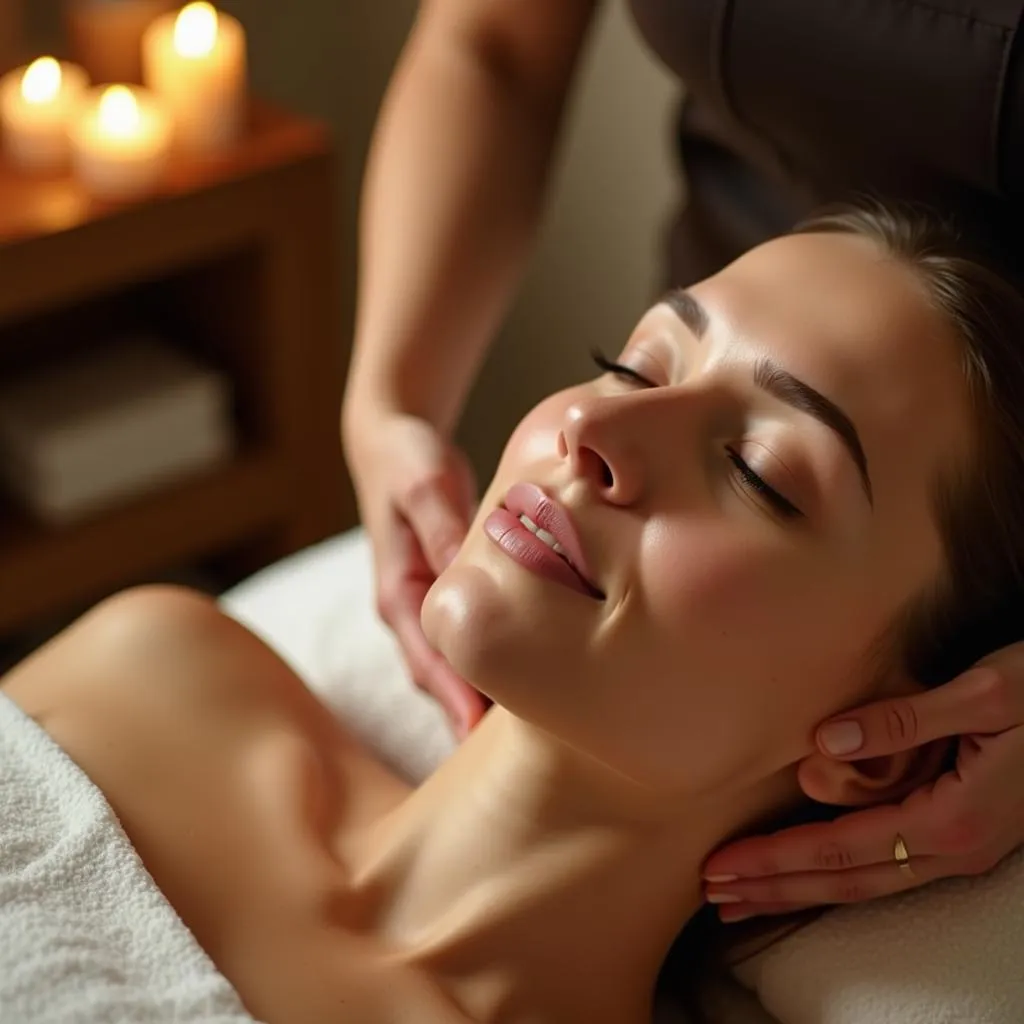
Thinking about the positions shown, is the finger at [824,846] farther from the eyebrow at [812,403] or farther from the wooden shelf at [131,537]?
the wooden shelf at [131,537]

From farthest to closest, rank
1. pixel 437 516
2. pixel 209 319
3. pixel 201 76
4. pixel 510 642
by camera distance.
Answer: pixel 209 319 < pixel 201 76 < pixel 437 516 < pixel 510 642

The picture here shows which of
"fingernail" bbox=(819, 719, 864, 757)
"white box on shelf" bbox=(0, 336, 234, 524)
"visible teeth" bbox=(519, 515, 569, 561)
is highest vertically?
"visible teeth" bbox=(519, 515, 569, 561)

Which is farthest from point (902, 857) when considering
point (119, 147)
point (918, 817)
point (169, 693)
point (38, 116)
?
point (38, 116)

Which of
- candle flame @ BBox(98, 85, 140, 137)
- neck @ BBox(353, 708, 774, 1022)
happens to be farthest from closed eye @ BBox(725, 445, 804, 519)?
candle flame @ BBox(98, 85, 140, 137)

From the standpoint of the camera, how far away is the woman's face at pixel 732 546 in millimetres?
945

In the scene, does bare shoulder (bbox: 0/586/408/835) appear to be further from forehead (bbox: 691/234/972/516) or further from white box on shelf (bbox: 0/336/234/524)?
white box on shelf (bbox: 0/336/234/524)

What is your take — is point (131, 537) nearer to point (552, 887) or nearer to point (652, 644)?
point (552, 887)

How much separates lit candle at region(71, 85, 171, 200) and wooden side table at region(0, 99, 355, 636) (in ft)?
0.09

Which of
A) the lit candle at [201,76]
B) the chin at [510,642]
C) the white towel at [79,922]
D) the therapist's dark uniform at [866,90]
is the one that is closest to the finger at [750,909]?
the chin at [510,642]

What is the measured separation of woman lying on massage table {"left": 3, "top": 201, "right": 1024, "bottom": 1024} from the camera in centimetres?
95

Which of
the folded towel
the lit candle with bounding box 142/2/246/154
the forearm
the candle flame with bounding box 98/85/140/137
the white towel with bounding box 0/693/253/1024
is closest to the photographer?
the white towel with bounding box 0/693/253/1024

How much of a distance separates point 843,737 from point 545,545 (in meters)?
0.22

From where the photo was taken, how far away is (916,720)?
966 mm

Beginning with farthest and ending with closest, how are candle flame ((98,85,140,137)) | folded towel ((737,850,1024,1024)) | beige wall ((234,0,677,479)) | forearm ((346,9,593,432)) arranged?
1. beige wall ((234,0,677,479))
2. candle flame ((98,85,140,137))
3. forearm ((346,9,593,432))
4. folded towel ((737,850,1024,1024))
